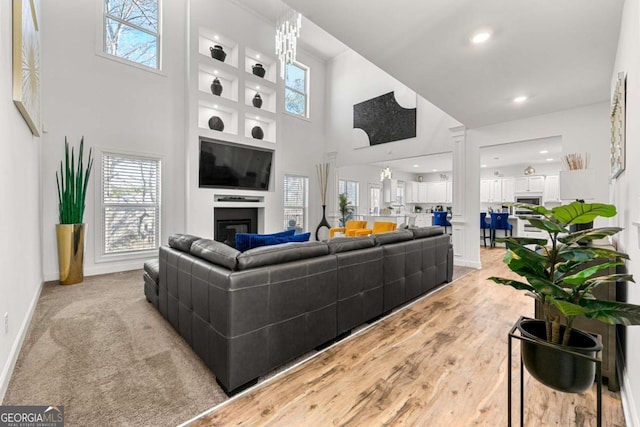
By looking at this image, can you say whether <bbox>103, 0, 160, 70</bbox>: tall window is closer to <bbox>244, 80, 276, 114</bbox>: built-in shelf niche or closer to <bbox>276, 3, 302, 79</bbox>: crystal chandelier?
<bbox>244, 80, 276, 114</bbox>: built-in shelf niche

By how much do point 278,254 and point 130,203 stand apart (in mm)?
4193

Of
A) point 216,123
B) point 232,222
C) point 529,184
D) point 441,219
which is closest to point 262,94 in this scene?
point 216,123

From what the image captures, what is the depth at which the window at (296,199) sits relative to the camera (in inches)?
292

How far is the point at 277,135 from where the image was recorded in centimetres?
671

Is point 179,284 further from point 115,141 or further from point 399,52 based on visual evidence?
point 115,141

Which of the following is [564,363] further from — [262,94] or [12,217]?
[262,94]

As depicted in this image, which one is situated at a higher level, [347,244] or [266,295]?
[347,244]

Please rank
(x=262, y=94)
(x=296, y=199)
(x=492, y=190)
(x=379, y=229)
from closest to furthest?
(x=379, y=229) < (x=262, y=94) < (x=296, y=199) < (x=492, y=190)

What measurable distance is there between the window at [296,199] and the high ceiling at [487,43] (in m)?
4.31

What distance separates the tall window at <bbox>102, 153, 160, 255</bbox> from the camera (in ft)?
15.2

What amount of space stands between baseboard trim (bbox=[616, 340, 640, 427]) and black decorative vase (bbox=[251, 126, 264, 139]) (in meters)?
6.34

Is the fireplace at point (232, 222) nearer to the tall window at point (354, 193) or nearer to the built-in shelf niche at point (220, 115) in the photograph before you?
the built-in shelf niche at point (220, 115)

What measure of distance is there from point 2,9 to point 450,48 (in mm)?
3368

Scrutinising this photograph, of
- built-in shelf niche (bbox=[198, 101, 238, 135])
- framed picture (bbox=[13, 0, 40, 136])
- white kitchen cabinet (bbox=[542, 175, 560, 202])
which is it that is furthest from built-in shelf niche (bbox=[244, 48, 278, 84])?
white kitchen cabinet (bbox=[542, 175, 560, 202])
